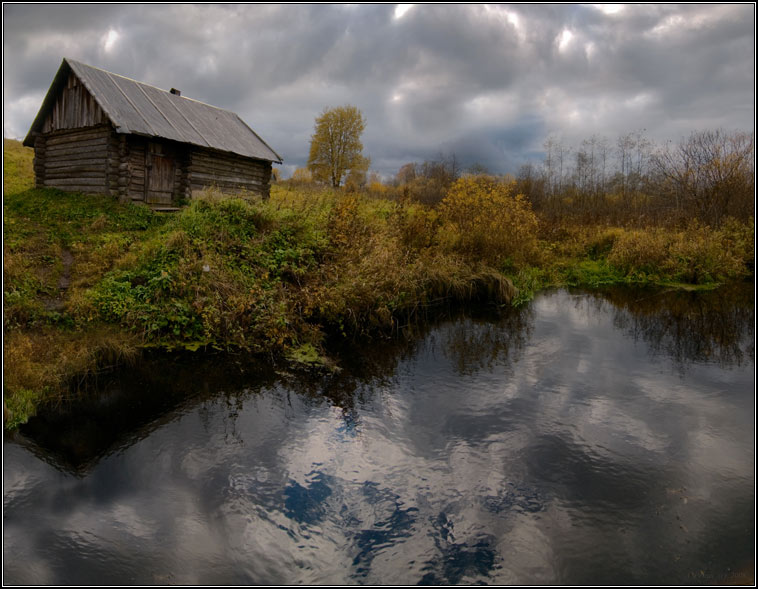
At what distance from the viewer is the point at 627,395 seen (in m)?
8.27

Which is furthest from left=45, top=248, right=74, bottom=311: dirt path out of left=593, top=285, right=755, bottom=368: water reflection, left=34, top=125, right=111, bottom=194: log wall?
left=593, top=285, right=755, bottom=368: water reflection

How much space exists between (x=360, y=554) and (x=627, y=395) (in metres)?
6.01

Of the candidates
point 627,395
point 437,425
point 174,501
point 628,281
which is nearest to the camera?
point 174,501

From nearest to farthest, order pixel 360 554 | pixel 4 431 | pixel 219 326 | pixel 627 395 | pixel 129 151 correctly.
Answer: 1. pixel 360 554
2. pixel 4 431
3. pixel 627 395
4. pixel 219 326
5. pixel 129 151

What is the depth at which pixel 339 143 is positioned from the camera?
1816 inches

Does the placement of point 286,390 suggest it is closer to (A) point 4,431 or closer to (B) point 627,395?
(A) point 4,431

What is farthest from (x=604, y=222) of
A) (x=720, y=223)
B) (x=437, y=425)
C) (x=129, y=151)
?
(x=129, y=151)

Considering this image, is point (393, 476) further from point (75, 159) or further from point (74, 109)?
point (74, 109)

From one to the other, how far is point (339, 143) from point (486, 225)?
33.4m

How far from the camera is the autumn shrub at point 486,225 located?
16188mm

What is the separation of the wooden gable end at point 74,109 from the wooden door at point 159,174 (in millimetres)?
1922

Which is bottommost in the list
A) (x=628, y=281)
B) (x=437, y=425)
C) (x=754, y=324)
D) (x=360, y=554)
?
(x=360, y=554)

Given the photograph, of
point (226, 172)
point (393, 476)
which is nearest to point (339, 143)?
point (226, 172)

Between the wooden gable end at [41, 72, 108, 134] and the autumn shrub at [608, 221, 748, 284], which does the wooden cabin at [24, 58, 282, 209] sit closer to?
the wooden gable end at [41, 72, 108, 134]
